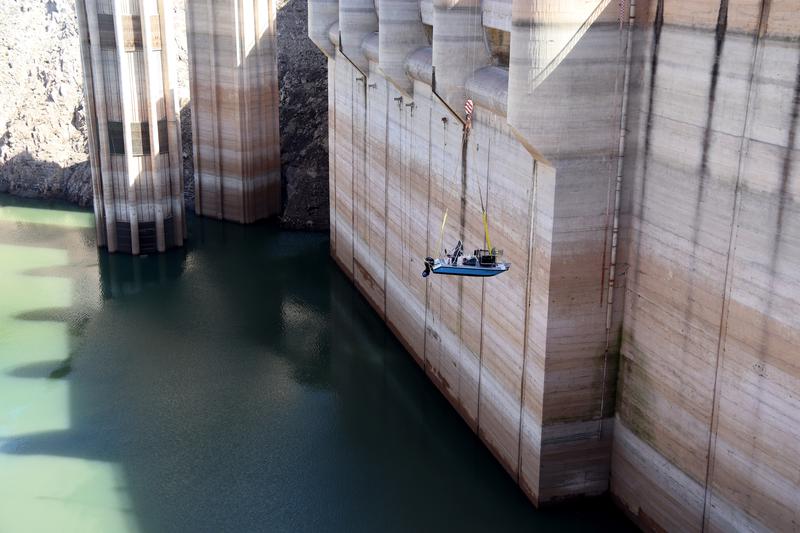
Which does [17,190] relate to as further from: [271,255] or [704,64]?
[704,64]

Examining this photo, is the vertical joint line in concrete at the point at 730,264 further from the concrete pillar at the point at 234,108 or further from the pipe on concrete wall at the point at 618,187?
the concrete pillar at the point at 234,108

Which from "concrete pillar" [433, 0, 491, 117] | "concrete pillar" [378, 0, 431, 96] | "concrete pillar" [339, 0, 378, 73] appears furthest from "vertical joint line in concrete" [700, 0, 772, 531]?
"concrete pillar" [339, 0, 378, 73]

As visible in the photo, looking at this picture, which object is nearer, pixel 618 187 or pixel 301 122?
pixel 618 187

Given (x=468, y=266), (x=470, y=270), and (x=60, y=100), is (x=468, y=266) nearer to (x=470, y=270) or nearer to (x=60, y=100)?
(x=470, y=270)

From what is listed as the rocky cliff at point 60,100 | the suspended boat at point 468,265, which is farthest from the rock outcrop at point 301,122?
the suspended boat at point 468,265

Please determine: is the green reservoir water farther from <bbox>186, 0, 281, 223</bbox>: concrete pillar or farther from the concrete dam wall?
<bbox>186, 0, 281, 223</bbox>: concrete pillar

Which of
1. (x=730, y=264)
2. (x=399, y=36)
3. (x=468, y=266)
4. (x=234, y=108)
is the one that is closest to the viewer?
(x=730, y=264)

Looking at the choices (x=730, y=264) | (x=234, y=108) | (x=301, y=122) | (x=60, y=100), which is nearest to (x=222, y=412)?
(x=730, y=264)

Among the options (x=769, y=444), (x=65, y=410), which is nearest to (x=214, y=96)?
(x=65, y=410)
